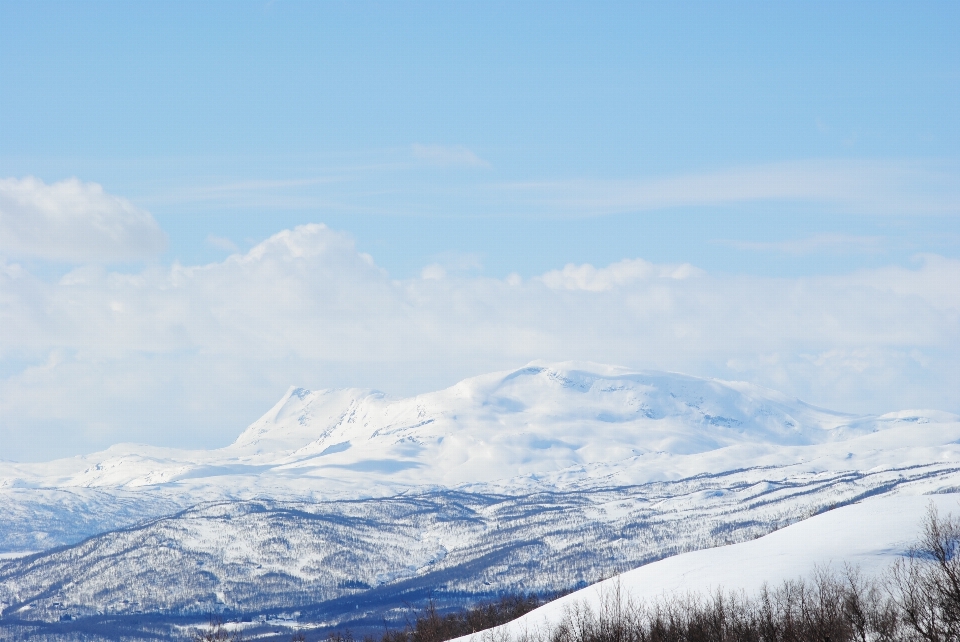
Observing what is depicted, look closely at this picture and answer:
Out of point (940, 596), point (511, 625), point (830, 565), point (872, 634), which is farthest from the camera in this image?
point (511, 625)

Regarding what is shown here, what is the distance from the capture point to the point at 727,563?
15600cm

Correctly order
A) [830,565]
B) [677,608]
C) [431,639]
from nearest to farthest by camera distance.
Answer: [677,608] < [830,565] < [431,639]

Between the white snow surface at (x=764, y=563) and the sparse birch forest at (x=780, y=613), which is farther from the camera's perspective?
the white snow surface at (x=764, y=563)

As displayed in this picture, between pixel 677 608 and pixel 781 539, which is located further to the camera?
pixel 781 539

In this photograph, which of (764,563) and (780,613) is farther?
(764,563)

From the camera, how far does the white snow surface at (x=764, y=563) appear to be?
146m

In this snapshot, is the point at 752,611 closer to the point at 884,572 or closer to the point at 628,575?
the point at 884,572

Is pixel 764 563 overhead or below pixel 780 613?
overhead

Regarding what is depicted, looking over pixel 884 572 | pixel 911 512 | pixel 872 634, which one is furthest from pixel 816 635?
pixel 911 512

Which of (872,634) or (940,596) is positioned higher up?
(940,596)

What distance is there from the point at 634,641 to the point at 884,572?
38.3 metres

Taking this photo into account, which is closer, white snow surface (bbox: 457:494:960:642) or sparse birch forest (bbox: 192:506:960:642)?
sparse birch forest (bbox: 192:506:960:642)

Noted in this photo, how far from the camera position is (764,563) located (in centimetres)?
15175

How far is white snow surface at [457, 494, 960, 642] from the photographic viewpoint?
146 metres
